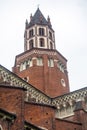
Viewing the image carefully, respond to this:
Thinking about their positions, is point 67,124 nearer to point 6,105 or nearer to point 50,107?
point 50,107

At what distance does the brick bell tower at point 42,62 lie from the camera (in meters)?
41.2

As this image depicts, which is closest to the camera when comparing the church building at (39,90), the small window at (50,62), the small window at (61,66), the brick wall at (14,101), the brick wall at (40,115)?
the brick wall at (14,101)

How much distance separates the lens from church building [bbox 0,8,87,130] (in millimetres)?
19891

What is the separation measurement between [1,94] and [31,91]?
14.3 metres

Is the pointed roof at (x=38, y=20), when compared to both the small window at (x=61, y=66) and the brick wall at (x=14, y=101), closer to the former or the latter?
the small window at (x=61, y=66)

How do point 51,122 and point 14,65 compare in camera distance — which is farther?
point 14,65

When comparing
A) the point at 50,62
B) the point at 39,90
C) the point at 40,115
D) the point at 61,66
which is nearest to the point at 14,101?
the point at 40,115

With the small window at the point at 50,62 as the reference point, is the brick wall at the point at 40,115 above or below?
below

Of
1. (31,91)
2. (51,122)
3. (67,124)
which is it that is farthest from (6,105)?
(31,91)

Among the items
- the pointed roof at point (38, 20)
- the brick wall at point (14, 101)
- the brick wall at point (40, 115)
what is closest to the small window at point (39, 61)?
the pointed roof at point (38, 20)

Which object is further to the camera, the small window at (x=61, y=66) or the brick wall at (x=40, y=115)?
the small window at (x=61, y=66)

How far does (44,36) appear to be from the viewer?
47.3 metres

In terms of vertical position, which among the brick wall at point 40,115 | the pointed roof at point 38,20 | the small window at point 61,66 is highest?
the pointed roof at point 38,20

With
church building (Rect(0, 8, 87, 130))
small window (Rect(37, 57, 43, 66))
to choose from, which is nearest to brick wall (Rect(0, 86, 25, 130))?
church building (Rect(0, 8, 87, 130))
